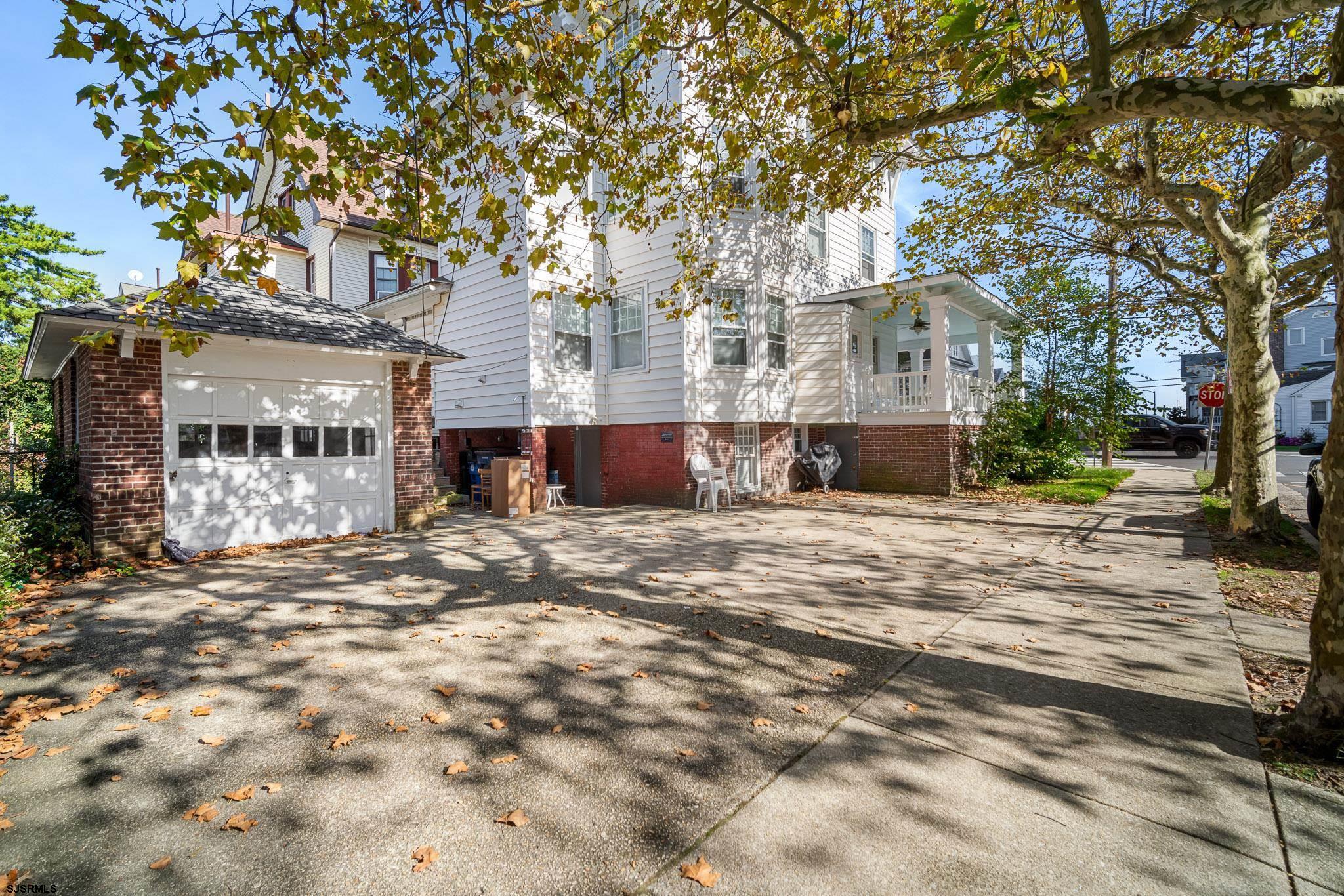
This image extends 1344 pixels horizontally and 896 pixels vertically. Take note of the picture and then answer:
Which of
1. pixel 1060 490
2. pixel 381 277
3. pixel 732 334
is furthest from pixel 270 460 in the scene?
pixel 1060 490

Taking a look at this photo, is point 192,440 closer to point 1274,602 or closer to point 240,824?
point 240,824

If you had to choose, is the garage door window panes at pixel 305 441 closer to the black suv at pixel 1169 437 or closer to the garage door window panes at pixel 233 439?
the garage door window panes at pixel 233 439

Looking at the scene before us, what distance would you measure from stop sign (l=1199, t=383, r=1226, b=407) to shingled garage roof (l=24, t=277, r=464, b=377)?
18.7 meters

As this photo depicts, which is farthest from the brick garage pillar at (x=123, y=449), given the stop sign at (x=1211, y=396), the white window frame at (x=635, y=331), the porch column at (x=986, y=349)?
the stop sign at (x=1211, y=396)

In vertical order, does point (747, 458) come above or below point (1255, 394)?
Answer: below

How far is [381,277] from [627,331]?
1026 centimetres

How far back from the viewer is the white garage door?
315 inches

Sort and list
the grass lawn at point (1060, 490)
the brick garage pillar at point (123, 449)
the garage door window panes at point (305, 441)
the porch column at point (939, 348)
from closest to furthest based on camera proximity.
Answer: the brick garage pillar at point (123, 449)
the garage door window panes at point (305, 441)
the grass lawn at point (1060, 490)
the porch column at point (939, 348)

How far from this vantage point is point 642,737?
3299 millimetres

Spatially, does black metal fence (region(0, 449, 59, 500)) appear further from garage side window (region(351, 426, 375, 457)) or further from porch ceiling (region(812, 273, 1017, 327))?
porch ceiling (region(812, 273, 1017, 327))

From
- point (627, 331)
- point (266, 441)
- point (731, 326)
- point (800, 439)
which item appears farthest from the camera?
point (800, 439)

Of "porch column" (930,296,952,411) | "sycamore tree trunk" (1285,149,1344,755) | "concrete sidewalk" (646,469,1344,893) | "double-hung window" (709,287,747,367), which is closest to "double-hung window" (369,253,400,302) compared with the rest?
"double-hung window" (709,287,747,367)

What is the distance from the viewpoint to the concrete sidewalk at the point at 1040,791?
2273 millimetres

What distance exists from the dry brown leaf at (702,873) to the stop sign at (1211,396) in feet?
62.7
